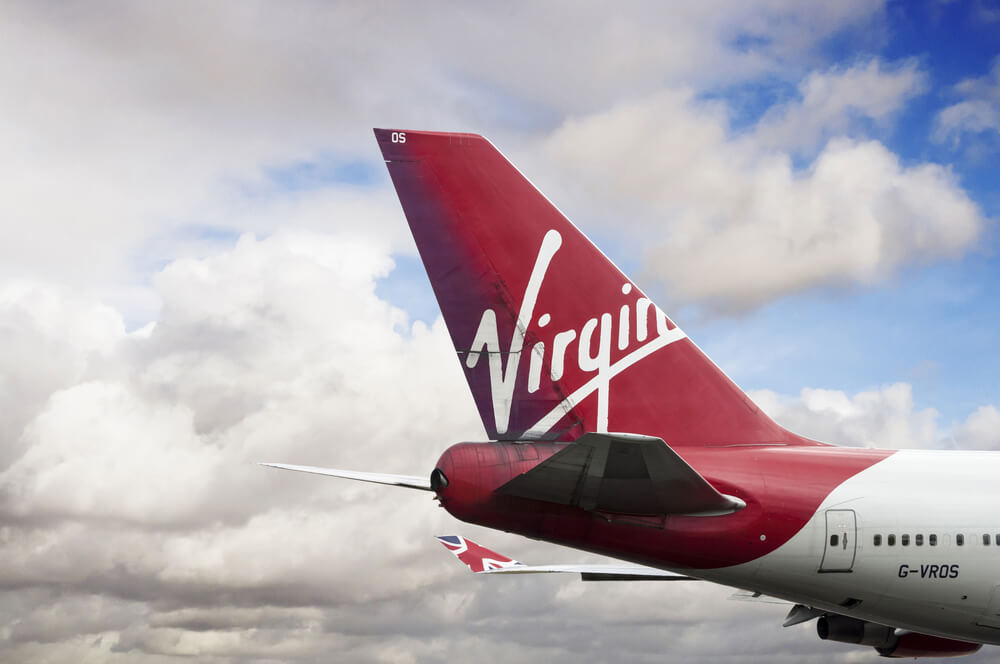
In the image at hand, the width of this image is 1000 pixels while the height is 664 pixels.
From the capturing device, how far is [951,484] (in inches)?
682

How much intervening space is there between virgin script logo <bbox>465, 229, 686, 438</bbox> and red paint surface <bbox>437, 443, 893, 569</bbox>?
1.05 meters

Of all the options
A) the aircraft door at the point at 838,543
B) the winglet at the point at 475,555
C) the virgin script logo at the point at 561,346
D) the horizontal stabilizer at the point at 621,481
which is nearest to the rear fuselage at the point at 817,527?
the aircraft door at the point at 838,543

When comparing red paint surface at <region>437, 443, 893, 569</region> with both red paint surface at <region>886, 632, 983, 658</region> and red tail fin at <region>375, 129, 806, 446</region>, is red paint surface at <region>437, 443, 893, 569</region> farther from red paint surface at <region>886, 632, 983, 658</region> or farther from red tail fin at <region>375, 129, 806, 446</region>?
red paint surface at <region>886, 632, 983, 658</region>

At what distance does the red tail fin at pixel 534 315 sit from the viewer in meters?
16.2

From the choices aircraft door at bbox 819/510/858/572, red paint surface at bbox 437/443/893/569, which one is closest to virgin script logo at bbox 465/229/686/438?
red paint surface at bbox 437/443/893/569

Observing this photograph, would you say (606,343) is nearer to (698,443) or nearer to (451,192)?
(698,443)

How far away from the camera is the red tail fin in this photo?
16.2 metres

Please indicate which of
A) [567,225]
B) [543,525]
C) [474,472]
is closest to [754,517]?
[543,525]

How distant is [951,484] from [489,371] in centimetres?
928

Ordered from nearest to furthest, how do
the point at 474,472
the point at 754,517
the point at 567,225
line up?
1. the point at 474,472
2. the point at 754,517
3. the point at 567,225

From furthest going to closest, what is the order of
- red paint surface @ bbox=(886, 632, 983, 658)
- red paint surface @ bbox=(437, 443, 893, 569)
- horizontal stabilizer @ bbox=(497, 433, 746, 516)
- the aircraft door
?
red paint surface @ bbox=(886, 632, 983, 658)
the aircraft door
red paint surface @ bbox=(437, 443, 893, 569)
horizontal stabilizer @ bbox=(497, 433, 746, 516)

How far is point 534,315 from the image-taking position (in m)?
16.3

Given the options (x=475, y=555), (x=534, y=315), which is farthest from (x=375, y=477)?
(x=475, y=555)

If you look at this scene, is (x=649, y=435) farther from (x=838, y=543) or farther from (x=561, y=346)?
(x=838, y=543)
